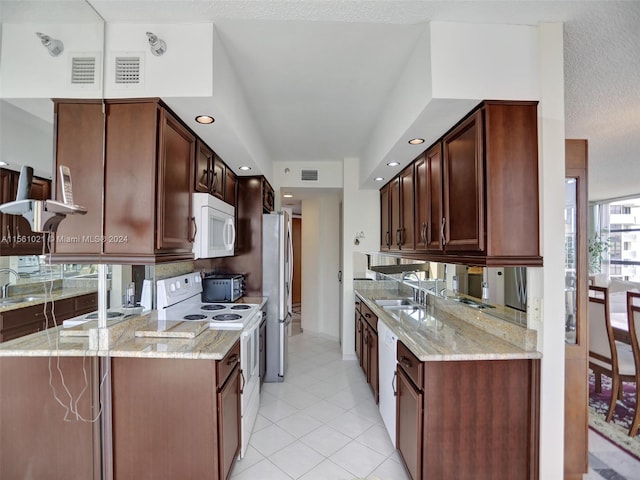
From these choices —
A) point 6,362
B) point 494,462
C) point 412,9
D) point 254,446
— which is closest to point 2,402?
point 6,362

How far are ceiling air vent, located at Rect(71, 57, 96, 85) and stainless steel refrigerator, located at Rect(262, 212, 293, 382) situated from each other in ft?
6.72

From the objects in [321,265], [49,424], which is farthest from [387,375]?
[321,265]

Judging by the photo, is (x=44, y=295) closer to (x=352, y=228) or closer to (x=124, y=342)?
(x=124, y=342)

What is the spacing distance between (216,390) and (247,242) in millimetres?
1967

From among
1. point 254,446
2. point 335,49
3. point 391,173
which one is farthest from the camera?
point 391,173

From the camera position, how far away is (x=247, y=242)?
3469 mm

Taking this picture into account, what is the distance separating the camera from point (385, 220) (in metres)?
3.83

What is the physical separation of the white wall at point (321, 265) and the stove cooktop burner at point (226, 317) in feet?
9.28

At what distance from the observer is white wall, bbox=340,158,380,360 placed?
4.09m

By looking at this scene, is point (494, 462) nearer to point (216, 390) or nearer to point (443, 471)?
point (443, 471)

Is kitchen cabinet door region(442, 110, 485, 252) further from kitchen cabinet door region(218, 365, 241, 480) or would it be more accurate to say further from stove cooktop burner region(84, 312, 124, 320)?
stove cooktop burner region(84, 312, 124, 320)

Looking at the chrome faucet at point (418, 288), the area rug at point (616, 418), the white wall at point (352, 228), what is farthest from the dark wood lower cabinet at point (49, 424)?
the area rug at point (616, 418)

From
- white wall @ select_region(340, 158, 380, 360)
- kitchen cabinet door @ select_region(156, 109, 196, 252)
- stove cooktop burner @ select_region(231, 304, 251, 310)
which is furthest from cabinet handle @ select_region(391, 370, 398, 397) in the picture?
white wall @ select_region(340, 158, 380, 360)

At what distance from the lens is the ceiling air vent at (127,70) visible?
1636mm
